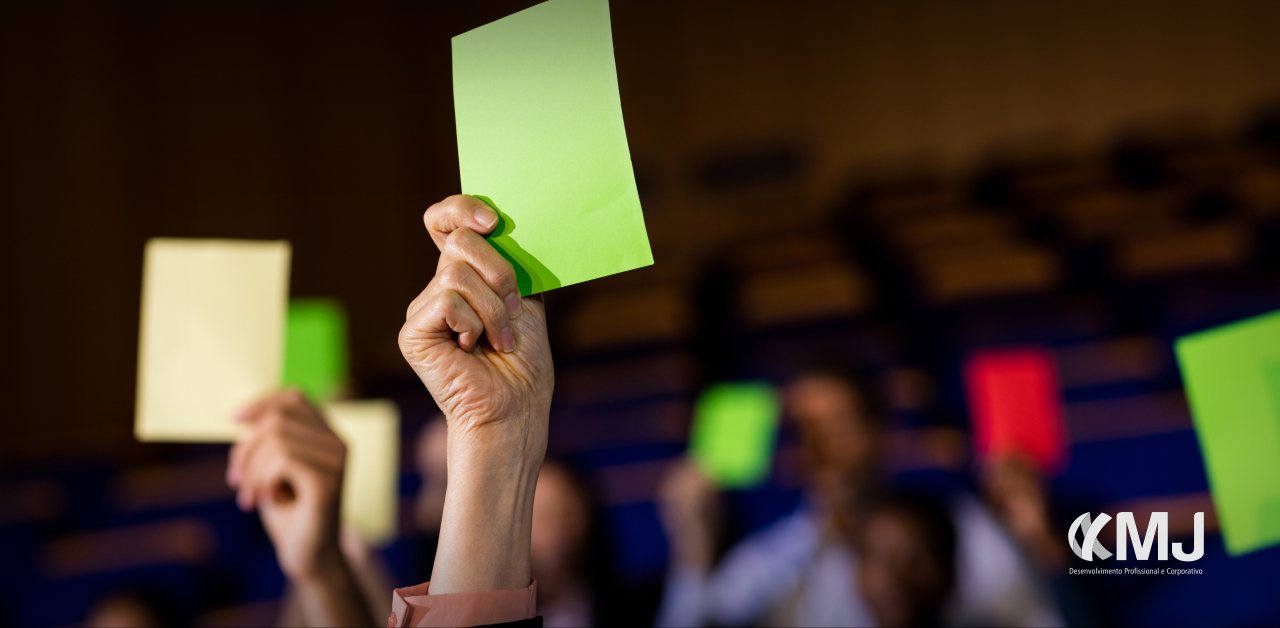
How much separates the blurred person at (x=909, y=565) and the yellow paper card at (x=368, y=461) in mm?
529

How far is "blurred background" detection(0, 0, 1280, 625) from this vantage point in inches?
59.7

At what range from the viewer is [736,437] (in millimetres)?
1489

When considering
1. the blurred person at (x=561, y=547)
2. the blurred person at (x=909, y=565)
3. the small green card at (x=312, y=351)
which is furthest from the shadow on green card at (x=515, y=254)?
the blurred person at (x=561, y=547)

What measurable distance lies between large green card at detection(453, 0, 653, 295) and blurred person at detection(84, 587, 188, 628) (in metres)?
0.99

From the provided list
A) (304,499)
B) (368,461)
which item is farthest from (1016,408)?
(304,499)

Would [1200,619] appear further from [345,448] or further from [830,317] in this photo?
[830,317]

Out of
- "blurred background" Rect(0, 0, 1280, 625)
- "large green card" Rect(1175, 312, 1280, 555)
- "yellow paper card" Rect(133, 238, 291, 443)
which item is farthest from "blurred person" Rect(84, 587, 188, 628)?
"large green card" Rect(1175, 312, 1280, 555)

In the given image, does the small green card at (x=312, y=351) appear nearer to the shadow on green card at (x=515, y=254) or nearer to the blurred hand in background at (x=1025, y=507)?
the shadow on green card at (x=515, y=254)

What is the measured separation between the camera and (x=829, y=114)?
3789 millimetres

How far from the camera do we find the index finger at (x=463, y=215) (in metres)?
0.44

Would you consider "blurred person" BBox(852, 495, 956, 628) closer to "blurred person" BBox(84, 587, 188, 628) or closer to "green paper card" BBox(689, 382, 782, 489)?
"green paper card" BBox(689, 382, 782, 489)

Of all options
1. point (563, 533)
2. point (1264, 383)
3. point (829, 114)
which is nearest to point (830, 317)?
point (563, 533)

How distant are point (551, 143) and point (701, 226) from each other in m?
3.51

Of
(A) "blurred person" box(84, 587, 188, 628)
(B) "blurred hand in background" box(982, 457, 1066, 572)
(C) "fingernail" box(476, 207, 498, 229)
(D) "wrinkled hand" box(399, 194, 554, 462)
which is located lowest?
(A) "blurred person" box(84, 587, 188, 628)
